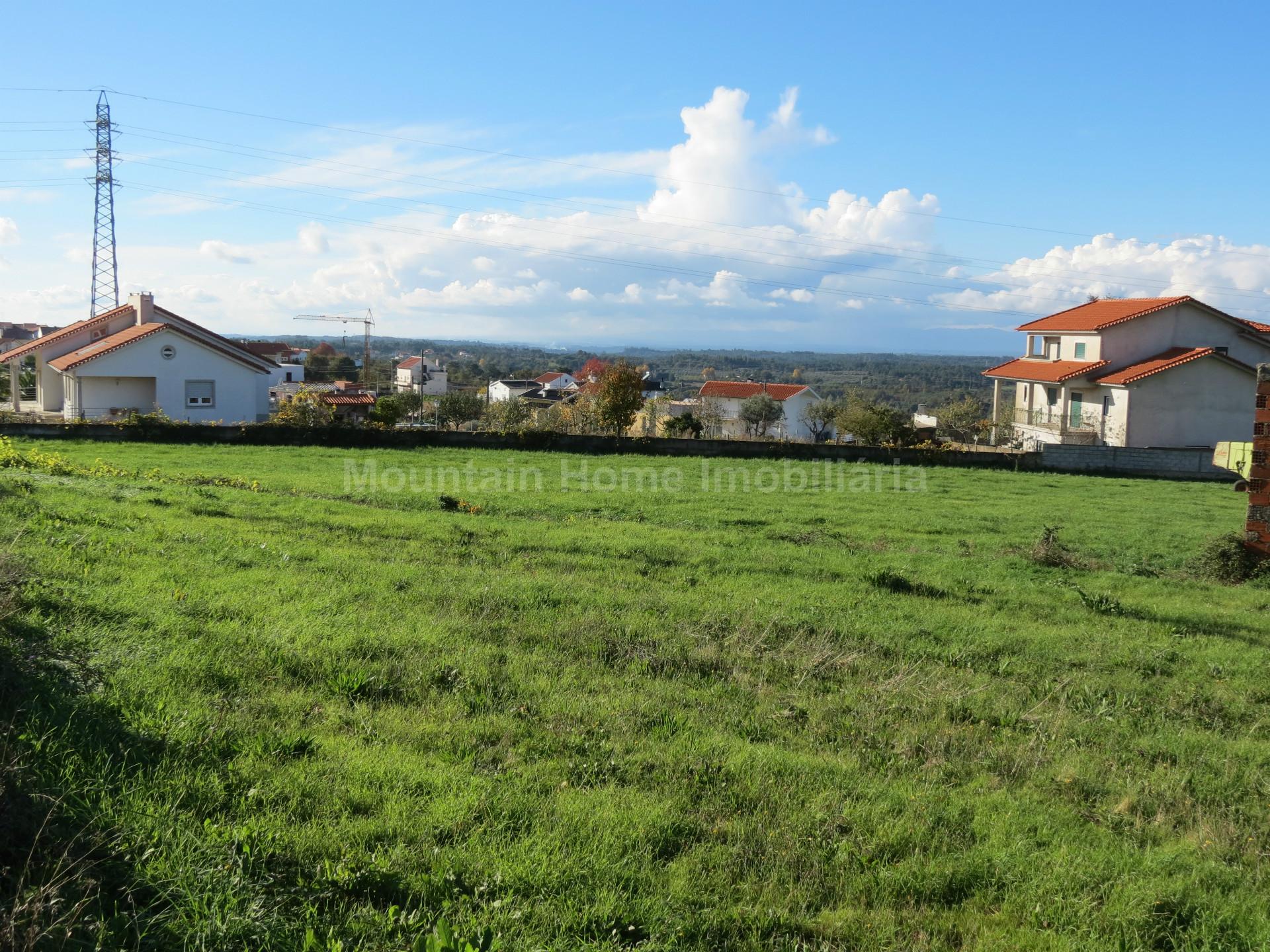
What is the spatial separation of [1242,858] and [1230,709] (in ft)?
9.95

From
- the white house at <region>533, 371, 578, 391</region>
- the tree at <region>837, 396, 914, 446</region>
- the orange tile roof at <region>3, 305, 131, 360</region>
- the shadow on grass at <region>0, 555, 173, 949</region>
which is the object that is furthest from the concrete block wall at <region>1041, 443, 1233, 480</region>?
the white house at <region>533, 371, 578, 391</region>

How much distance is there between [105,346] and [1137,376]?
4419 cm

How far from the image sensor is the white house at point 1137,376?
38.2 metres

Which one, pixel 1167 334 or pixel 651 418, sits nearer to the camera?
pixel 651 418

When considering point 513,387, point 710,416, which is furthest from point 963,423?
point 513,387

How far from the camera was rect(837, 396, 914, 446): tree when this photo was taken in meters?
34.4

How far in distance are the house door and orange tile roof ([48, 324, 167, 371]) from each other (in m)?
41.4

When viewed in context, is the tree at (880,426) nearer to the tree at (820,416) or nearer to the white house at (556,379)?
the tree at (820,416)

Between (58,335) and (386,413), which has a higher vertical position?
(58,335)

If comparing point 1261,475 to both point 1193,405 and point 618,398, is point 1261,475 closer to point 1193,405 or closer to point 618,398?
point 618,398

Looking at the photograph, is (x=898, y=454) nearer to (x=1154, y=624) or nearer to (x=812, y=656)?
(x=1154, y=624)

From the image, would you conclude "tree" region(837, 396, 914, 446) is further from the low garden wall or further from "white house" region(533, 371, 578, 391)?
"white house" region(533, 371, 578, 391)

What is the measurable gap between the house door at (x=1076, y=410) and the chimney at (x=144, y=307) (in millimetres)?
44745

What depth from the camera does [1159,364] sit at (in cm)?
3822
